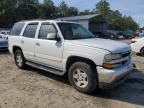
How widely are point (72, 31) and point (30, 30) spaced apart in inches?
72.1

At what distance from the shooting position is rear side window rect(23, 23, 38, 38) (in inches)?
318

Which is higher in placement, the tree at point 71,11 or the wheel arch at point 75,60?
the tree at point 71,11

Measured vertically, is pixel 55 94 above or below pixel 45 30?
below

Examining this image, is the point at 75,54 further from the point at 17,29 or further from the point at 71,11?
the point at 71,11

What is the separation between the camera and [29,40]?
320 inches

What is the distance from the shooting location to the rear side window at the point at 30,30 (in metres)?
8.09

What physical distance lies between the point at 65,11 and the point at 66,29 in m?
62.4

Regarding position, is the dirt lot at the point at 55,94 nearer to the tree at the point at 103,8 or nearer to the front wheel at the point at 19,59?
the front wheel at the point at 19,59

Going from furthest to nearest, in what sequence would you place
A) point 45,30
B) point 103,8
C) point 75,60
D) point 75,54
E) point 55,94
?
1. point 103,8
2. point 45,30
3. point 75,60
4. point 75,54
5. point 55,94

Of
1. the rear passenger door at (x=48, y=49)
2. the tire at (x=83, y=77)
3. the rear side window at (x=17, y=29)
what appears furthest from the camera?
the rear side window at (x=17, y=29)

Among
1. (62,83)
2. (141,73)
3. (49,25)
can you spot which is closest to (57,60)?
(62,83)

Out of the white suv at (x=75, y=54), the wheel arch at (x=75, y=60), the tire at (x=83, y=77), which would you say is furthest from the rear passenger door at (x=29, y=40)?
the tire at (x=83, y=77)

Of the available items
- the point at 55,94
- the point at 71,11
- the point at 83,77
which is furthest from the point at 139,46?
the point at 71,11

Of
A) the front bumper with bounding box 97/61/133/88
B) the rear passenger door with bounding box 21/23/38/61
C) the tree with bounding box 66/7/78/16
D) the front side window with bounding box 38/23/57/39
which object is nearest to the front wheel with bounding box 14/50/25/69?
the rear passenger door with bounding box 21/23/38/61
